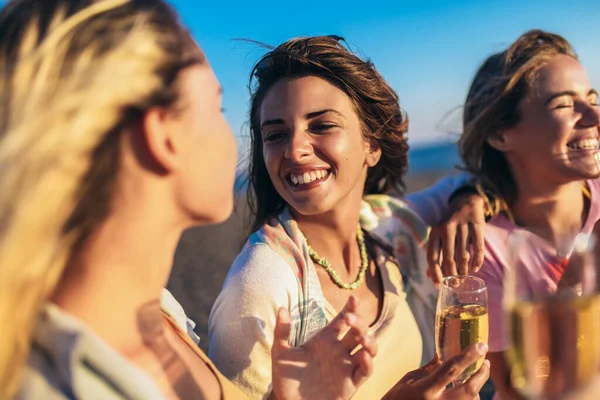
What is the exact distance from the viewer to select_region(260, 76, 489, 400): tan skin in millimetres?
2959

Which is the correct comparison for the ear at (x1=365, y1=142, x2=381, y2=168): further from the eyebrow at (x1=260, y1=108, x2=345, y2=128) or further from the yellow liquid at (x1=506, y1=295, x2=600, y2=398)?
the yellow liquid at (x1=506, y1=295, x2=600, y2=398)

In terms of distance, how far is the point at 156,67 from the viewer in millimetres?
1503

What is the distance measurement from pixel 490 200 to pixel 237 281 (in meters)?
1.82

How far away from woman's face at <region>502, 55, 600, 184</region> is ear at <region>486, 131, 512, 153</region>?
2.9 inches

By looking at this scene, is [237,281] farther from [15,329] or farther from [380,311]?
[15,329]

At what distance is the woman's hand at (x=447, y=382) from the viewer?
2.07 metres

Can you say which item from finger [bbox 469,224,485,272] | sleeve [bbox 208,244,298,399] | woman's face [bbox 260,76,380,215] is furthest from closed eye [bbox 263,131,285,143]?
finger [bbox 469,224,485,272]

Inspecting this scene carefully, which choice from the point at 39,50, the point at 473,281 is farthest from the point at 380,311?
the point at 39,50

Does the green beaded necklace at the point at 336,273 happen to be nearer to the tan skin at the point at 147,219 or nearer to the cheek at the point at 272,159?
the cheek at the point at 272,159

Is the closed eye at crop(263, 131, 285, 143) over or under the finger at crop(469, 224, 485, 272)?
over

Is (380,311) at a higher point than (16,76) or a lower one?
lower

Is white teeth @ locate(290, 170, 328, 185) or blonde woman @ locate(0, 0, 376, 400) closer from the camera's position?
blonde woman @ locate(0, 0, 376, 400)

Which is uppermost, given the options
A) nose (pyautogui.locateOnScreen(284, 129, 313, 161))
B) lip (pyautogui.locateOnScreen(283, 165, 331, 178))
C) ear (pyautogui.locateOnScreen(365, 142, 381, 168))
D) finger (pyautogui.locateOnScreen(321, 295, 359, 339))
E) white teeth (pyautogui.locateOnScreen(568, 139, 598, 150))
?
nose (pyautogui.locateOnScreen(284, 129, 313, 161))

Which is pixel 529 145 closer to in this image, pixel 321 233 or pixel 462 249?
pixel 462 249
